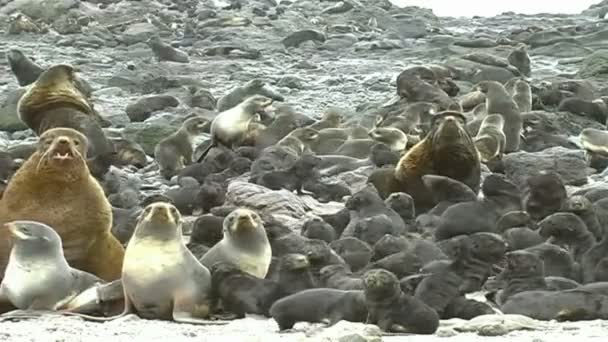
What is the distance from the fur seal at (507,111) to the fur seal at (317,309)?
7.46m

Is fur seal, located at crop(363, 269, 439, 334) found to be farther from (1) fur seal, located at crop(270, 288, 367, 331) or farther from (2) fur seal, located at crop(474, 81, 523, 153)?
(2) fur seal, located at crop(474, 81, 523, 153)

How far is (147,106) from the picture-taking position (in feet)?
55.4

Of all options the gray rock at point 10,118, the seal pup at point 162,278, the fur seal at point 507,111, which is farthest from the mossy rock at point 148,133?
the seal pup at point 162,278

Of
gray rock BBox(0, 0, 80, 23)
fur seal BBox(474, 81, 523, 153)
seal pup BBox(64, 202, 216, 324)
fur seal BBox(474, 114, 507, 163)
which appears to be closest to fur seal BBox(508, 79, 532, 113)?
fur seal BBox(474, 81, 523, 153)

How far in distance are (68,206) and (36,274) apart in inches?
33.1

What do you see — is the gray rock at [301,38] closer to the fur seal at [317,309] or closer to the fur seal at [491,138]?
the fur seal at [491,138]

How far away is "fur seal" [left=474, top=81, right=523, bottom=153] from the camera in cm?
1309

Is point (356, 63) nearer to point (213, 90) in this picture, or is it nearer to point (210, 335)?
point (213, 90)

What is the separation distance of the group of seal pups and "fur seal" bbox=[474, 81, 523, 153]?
287cm

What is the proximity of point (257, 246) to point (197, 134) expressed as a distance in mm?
7485

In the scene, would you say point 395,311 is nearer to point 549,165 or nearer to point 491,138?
point 549,165

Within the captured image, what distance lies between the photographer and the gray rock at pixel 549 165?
11055 mm

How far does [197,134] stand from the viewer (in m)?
14.2

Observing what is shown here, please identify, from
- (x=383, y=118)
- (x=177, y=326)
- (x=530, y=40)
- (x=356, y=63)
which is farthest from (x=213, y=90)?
(x=177, y=326)
